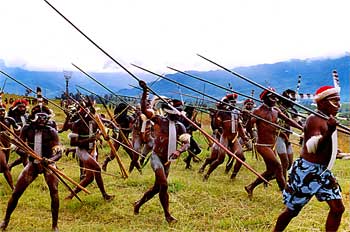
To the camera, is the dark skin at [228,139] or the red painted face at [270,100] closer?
the red painted face at [270,100]

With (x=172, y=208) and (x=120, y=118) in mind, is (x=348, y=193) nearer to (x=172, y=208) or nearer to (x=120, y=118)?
(x=172, y=208)

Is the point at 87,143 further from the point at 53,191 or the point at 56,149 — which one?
the point at 53,191

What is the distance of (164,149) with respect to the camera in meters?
7.82

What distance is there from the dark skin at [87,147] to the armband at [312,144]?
453cm

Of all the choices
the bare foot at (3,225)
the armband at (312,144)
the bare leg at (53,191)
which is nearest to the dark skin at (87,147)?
the bare leg at (53,191)

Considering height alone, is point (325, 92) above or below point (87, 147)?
above

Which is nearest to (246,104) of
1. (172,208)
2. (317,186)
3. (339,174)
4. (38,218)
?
(339,174)

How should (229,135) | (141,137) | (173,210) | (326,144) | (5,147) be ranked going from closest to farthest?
1. (326,144)
2. (173,210)
3. (5,147)
4. (229,135)
5. (141,137)

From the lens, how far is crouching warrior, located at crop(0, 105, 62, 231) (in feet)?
23.4

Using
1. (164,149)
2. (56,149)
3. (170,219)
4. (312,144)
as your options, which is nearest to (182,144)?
(164,149)

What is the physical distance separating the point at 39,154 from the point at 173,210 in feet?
7.92

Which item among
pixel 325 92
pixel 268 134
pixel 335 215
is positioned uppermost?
pixel 325 92

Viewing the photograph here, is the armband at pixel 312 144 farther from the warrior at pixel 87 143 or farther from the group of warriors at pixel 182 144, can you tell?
the warrior at pixel 87 143

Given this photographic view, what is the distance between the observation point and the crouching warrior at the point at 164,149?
758cm
